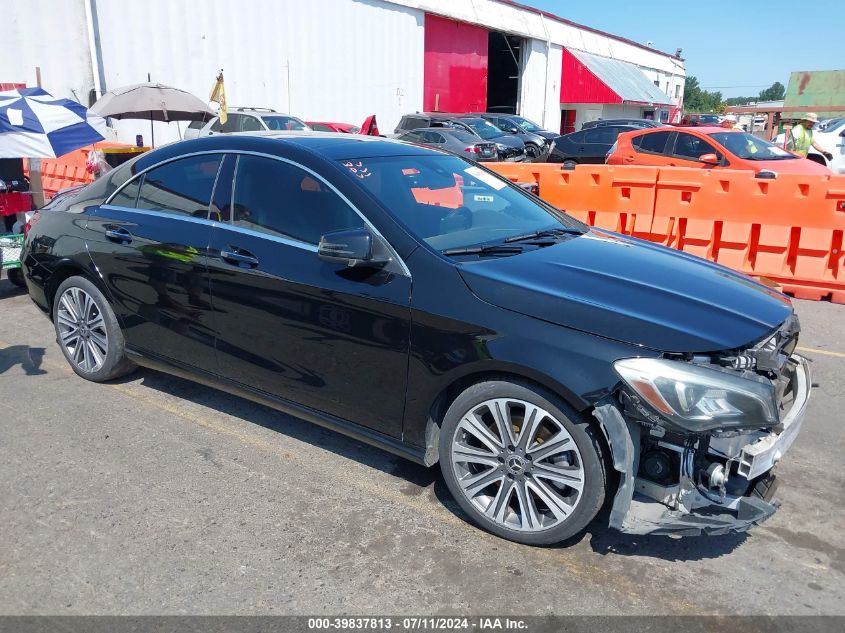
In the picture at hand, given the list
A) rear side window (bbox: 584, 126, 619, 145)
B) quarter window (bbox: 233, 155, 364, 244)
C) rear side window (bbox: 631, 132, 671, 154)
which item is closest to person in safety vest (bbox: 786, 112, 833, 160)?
rear side window (bbox: 584, 126, 619, 145)

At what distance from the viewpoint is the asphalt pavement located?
274 cm

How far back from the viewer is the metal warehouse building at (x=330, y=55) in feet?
58.2

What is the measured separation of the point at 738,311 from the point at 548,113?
38.9 metres

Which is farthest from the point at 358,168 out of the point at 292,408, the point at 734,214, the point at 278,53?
the point at 278,53

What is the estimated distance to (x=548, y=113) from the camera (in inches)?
1566

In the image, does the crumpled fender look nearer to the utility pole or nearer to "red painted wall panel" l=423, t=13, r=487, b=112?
the utility pole

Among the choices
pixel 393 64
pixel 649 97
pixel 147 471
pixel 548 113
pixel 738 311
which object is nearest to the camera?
pixel 738 311

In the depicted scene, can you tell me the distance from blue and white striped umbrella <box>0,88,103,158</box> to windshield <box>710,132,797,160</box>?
959 cm

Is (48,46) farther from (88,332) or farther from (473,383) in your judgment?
(473,383)

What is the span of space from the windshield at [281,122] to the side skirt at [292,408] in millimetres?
12621

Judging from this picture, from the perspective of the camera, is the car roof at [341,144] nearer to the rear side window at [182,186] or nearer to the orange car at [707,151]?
the rear side window at [182,186]

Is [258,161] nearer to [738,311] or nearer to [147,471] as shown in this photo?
[147,471]

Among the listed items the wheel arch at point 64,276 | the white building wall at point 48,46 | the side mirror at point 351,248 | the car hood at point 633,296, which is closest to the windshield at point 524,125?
the white building wall at point 48,46

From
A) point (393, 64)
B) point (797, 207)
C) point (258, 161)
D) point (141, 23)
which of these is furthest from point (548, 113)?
point (258, 161)
